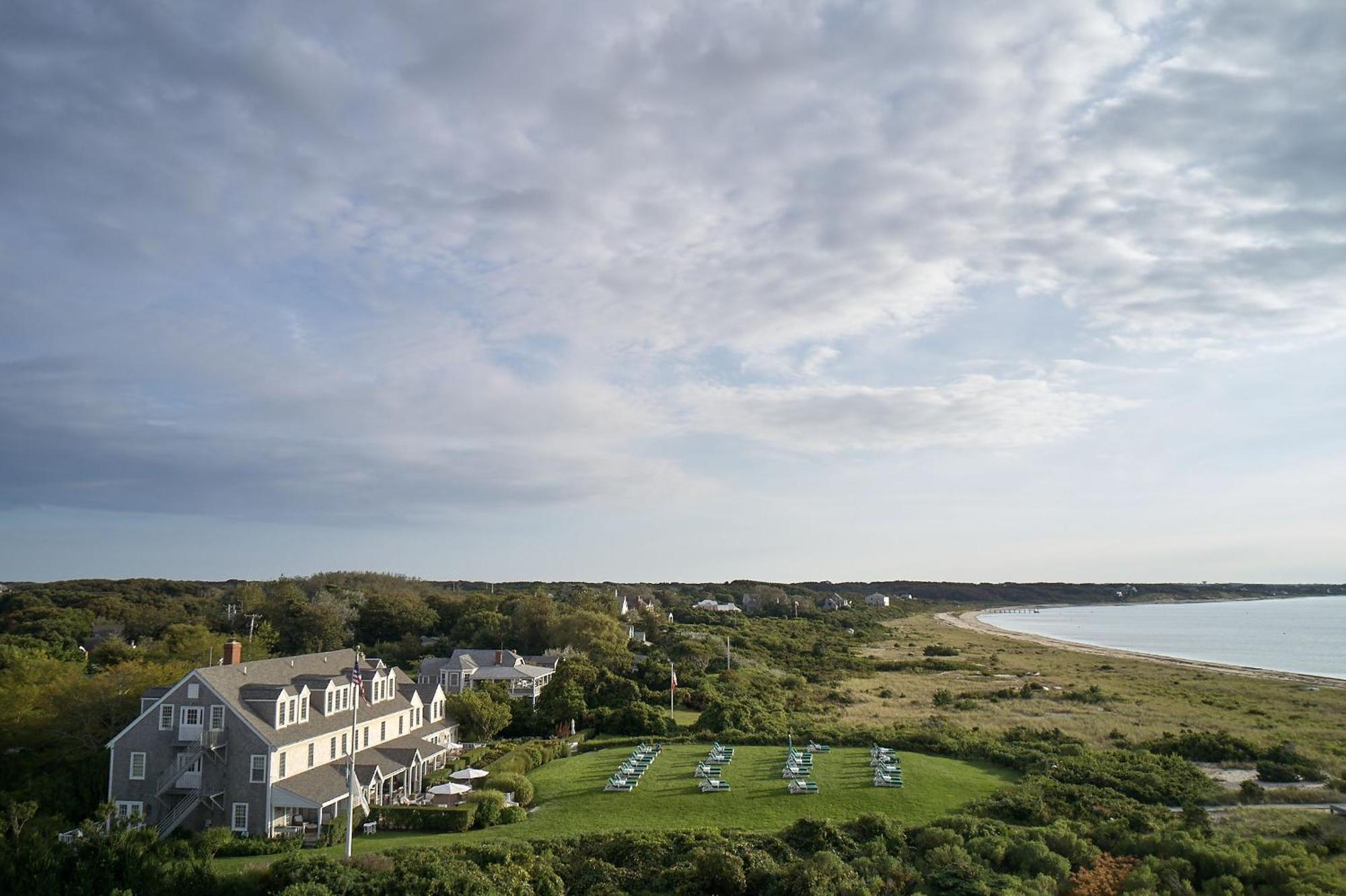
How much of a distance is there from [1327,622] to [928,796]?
670 feet

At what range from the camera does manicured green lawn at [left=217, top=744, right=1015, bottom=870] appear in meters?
32.2

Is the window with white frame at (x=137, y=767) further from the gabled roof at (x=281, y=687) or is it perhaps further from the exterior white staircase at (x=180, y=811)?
the gabled roof at (x=281, y=687)

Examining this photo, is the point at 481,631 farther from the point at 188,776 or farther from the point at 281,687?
the point at 188,776

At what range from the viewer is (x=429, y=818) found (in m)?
33.5

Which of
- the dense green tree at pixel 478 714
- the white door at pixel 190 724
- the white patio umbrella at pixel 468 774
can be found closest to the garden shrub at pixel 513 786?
the white patio umbrella at pixel 468 774

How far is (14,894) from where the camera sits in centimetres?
2619

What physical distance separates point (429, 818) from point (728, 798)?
1212cm

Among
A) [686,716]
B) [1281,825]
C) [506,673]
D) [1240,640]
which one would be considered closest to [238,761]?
[686,716]

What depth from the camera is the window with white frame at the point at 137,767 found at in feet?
116

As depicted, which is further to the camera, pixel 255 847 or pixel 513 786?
pixel 513 786

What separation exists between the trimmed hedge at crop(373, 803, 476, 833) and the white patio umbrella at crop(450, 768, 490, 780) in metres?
3.55

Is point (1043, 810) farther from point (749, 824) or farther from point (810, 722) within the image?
point (810, 722)

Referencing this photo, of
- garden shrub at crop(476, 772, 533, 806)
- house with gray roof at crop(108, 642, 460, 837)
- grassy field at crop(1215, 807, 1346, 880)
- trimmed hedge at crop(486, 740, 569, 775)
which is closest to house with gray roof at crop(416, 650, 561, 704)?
trimmed hedge at crop(486, 740, 569, 775)

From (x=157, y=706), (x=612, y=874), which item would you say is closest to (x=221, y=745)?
(x=157, y=706)
